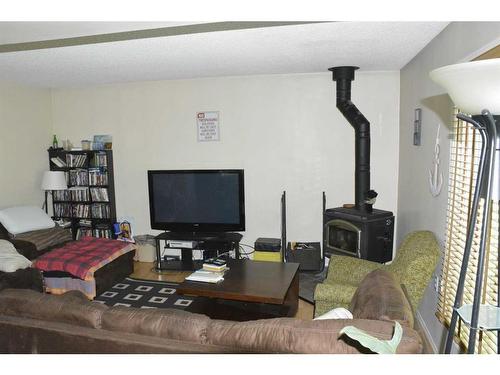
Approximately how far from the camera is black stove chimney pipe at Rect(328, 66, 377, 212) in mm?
4508

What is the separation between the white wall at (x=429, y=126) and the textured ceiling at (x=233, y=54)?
0.18 m

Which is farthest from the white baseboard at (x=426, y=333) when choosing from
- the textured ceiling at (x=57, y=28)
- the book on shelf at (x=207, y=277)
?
the textured ceiling at (x=57, y=28)

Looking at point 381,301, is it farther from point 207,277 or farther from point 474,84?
point 207,277

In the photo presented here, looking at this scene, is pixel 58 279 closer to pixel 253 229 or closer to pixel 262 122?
pixel 253 229

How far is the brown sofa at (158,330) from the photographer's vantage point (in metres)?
1.74

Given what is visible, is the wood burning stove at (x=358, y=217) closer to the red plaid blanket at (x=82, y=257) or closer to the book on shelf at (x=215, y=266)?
A: the book on shelf at (x=215, y=266)

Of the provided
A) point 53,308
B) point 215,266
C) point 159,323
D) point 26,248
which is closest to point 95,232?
point 26,248

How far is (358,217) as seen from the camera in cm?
415

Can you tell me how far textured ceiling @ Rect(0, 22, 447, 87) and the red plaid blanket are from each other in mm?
2021

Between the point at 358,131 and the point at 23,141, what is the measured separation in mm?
4500

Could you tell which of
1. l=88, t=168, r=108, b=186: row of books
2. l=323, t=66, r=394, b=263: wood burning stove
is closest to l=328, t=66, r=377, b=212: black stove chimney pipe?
l=323, t=66, r=394, b=263: wood burning stove

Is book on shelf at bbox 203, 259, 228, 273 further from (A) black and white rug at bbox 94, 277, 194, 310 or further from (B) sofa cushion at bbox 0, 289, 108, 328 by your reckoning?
(B) sofa cushion at bbox 0, 289, 108, 328
